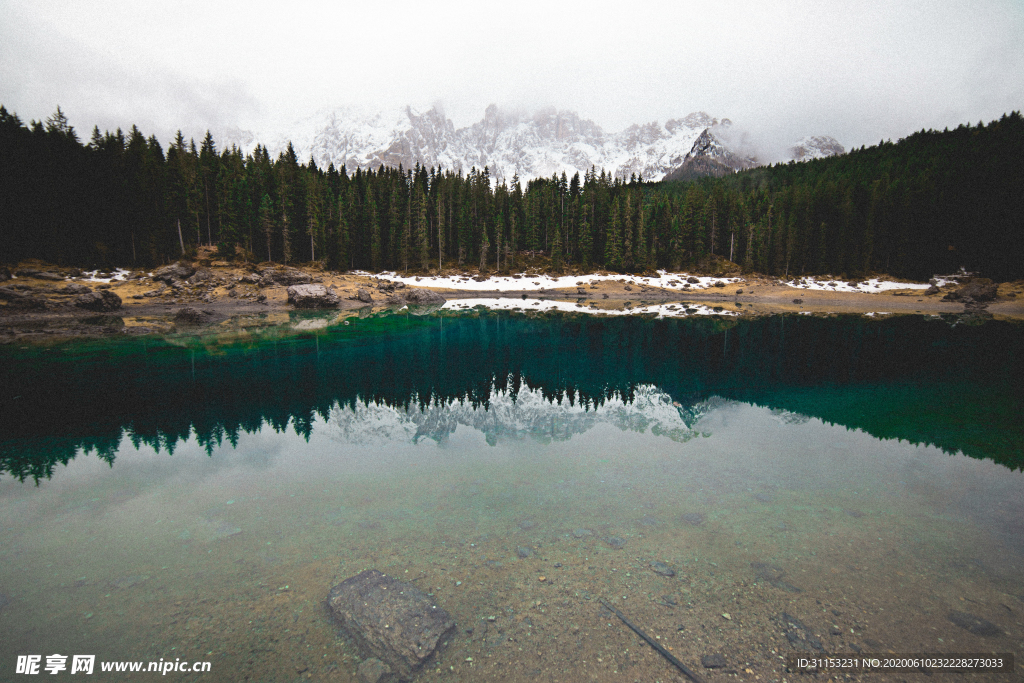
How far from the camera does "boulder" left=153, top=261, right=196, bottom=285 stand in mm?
53031

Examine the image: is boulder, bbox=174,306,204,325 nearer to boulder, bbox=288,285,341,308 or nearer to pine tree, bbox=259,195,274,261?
boulder, bbox=288,285,341,308

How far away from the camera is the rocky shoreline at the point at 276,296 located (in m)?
38.4

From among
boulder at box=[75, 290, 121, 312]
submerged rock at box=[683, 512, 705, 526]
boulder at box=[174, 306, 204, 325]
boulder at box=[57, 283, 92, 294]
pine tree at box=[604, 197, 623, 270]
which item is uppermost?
pine tree at box=[604, 197, 623, 270]

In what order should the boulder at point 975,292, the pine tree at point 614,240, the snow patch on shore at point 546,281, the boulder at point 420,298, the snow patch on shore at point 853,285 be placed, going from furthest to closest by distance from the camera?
the pine tree at point 614,240 < the snow patch on shore at point 546,281 < the snow patch on shore at point 853,285 < the boulder at point 420,298 < the boulder at point 975,292

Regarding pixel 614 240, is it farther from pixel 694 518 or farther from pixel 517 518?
pixel 517 518

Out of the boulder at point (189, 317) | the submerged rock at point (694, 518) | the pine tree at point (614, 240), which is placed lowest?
the submerged rock at point (694, 518)

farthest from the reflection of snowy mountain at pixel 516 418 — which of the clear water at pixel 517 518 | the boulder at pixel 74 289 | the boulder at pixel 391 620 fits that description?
the boulder at pixel 74 289

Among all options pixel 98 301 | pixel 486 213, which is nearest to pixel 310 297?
pixel 98 301

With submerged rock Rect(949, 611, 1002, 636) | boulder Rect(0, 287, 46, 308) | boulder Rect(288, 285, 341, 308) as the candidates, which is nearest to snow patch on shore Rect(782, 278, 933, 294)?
boulder Rect(288, 285, 341, 308)

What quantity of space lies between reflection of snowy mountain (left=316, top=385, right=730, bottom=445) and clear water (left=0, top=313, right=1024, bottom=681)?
0.44 feet

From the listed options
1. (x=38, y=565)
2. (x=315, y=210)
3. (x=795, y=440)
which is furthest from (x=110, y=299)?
(x=795, y=440)

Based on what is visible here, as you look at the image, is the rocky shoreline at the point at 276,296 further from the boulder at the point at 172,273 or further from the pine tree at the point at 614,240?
the pine tree at the point at 614,240

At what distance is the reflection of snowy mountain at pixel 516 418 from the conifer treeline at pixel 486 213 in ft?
215

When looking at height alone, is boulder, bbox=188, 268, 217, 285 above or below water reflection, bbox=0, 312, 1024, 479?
above
